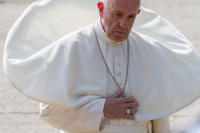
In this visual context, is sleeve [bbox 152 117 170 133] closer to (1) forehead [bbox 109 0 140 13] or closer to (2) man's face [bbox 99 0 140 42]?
(2) man's face [bbox 99 0 140 42]

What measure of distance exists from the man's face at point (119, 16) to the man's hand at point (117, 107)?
364mm

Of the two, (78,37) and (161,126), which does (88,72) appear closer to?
(78,37)

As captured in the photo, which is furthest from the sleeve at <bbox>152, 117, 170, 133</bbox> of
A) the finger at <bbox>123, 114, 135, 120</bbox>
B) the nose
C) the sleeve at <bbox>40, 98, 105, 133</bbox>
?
the nose

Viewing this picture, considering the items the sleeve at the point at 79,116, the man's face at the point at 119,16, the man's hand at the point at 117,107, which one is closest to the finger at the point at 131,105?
the man's hand at the point at 117,107

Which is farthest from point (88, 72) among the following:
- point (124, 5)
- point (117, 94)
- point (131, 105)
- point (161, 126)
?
point (161, 126)

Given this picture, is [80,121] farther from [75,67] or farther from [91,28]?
[91,28]

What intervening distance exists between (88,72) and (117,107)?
0.29 meters

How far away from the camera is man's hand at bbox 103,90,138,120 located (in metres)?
3.36

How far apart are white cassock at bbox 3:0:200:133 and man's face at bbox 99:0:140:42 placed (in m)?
0.17

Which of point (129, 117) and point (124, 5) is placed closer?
point (124, 5)

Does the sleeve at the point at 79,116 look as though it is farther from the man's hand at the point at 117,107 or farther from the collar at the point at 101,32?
the collar at the point at 101,32

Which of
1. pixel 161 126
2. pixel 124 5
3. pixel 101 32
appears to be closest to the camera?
pixel 124 5

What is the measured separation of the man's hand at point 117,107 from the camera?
336cm

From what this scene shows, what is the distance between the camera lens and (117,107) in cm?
336
